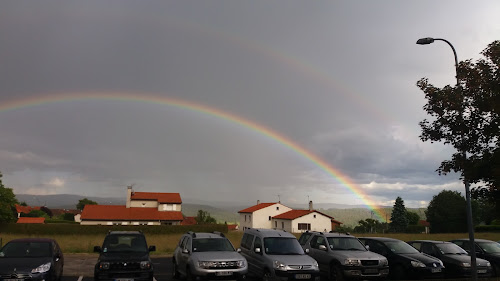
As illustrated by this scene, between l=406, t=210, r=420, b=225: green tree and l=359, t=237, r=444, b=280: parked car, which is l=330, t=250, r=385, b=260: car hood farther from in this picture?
l=406, t=210, r=420, b=225: green tree

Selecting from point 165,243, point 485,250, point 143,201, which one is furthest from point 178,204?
point 485,250

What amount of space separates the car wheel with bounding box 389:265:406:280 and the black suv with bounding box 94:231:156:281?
9923 mm

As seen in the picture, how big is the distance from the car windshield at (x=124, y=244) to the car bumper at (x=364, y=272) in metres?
7.32

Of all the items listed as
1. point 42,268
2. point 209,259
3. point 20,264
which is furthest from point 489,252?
point 20,264

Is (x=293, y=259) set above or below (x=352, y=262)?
above

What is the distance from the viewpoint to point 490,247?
1861 centimetres

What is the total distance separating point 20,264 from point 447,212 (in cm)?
8519

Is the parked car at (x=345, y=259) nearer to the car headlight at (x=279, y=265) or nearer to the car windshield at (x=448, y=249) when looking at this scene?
the car headlight at (x=279, y=265)

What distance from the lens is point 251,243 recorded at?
14.7m

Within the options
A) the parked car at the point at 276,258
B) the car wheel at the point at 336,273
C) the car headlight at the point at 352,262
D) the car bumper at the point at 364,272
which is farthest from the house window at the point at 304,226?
the car headlight at the point at 352,262

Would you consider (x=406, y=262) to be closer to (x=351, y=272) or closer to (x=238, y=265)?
(x=351, y=272)

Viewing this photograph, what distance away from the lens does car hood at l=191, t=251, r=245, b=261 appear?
12.2 metres

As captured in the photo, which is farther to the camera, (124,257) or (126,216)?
(126,216)

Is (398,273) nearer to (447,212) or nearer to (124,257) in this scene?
(124,257)
